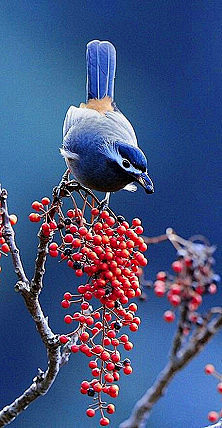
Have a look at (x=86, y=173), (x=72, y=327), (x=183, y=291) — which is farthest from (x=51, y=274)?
(x=183, y=291)

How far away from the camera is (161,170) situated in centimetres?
304

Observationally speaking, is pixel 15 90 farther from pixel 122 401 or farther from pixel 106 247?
pixel 106 247

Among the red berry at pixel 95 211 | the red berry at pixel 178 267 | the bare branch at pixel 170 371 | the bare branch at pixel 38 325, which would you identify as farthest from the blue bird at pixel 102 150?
the bare branch at pixel 170 371

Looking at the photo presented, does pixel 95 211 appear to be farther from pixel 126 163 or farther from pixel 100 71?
pixel 100 71

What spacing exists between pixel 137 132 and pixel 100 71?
82 cm

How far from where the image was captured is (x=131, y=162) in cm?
165

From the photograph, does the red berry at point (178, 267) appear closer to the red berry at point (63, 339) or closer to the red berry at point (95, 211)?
the red berry at point (63, 339)

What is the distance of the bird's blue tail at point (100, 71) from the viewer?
2.26 metres

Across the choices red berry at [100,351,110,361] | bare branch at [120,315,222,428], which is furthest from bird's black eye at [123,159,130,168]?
bare branch at [120,315,222,428]

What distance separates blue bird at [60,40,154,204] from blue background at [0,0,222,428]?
2.73ft

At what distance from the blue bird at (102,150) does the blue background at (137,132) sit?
83cm

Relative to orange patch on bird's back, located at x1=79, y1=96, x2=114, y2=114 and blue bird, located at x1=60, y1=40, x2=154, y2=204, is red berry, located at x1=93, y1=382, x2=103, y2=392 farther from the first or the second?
orange patch on bird's back, located at x1=79, y1=96, x2=114, y2=114

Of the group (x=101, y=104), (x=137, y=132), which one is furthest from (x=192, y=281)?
(x=137, y=132)

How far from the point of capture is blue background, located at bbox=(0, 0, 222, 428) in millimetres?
2836
